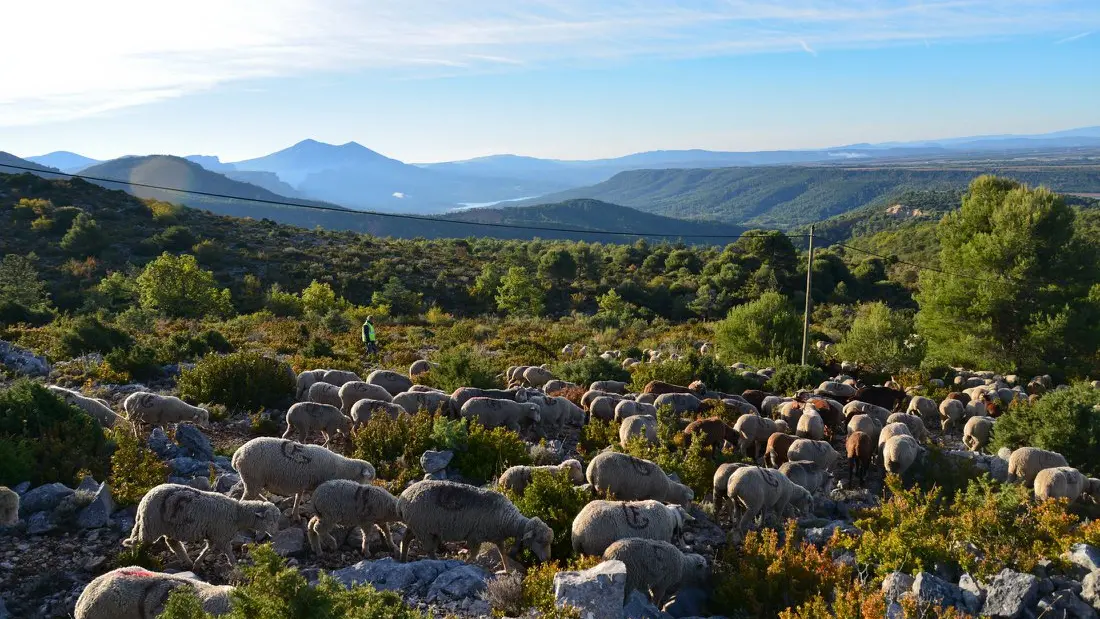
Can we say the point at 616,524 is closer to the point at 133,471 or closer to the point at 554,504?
the point at 554,504

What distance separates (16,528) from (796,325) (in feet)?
72.0

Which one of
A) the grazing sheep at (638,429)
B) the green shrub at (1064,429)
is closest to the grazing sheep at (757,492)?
the grazing sheep at (638,429)

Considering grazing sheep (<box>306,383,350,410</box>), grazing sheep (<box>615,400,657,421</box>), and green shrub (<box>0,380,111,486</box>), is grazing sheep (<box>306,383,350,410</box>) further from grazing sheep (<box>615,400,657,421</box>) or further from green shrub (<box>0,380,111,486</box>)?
grazing sheep (<box>615,400,657,421</box>)

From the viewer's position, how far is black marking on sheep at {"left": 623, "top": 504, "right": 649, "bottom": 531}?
22.5 ft

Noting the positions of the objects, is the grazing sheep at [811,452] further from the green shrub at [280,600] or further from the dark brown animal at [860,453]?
the green shrub at [280,600]

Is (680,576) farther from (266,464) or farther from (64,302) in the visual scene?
(64,302)

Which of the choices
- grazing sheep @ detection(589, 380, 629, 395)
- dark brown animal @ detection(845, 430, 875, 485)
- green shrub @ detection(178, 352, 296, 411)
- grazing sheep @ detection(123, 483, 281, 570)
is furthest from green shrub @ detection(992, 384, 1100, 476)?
green shrub @ detection(178, 352, 296, 411)

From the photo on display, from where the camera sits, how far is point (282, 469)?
25.0 feet

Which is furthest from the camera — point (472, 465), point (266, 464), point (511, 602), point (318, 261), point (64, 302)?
point (318, 261)

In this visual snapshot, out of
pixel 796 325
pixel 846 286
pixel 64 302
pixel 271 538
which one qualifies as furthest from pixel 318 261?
pixel 271 538

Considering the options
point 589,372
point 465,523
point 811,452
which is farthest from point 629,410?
point 465,523

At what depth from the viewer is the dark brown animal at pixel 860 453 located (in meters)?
11.2

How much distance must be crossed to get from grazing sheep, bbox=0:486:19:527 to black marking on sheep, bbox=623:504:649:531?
617 centimetres

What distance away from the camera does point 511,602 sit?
5730 millimetres
